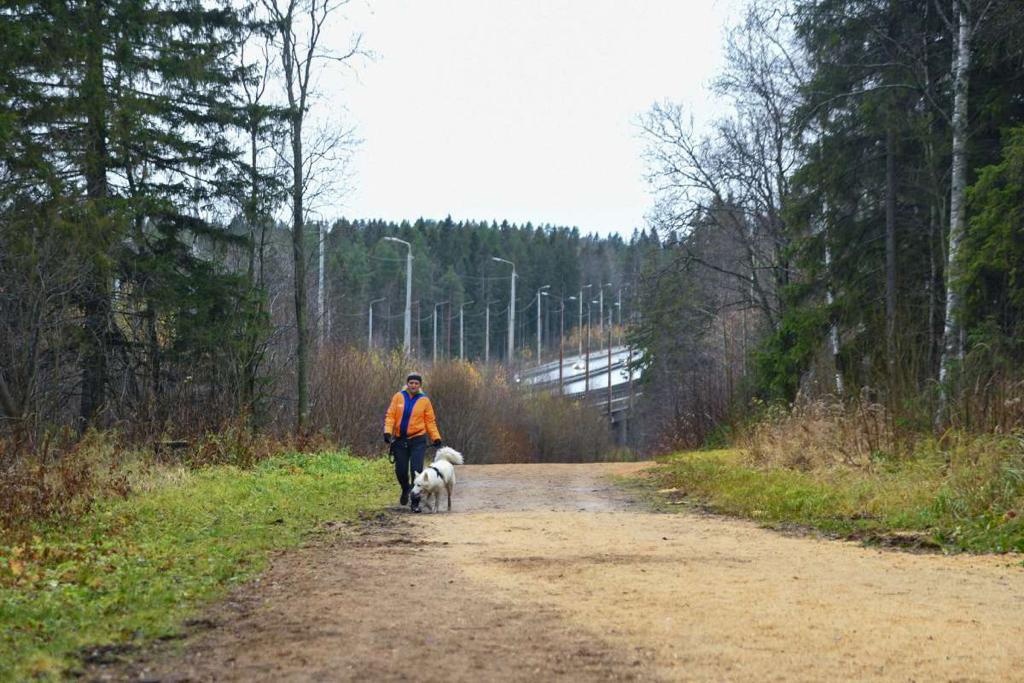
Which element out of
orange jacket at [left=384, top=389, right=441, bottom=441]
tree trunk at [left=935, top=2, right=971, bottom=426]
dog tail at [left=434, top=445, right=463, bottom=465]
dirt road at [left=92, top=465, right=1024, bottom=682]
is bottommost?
dirt road at [left=92, top=465, right=1024, bottom=682]

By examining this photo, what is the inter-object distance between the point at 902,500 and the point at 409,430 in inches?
280

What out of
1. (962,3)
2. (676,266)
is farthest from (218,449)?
(676,266)

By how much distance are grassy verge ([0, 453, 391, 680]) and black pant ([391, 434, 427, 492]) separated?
576mm

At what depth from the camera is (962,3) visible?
2188 centimetres

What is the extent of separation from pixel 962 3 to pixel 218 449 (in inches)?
631

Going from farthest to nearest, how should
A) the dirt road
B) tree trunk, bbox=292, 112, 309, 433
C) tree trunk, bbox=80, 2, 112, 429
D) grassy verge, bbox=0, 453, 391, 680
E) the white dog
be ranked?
tree trunk, bbox=292, 112, 309, 433, tree trunk, bbox=80, 2, 112, 429, the white dog, grassy verge, bbox=0, 453, 391, 680, the dirt road

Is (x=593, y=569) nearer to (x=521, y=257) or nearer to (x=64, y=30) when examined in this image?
(x=64, y=30)

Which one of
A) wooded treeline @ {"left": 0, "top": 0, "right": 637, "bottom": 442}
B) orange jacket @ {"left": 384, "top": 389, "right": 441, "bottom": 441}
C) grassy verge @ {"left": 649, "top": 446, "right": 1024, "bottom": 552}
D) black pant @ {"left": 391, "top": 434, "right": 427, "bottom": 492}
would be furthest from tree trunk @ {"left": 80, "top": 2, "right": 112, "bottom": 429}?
grassy verge @ {"left": 649, "top": 446, "right": 1024, "bottom": 552}

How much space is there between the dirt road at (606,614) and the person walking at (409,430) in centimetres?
457

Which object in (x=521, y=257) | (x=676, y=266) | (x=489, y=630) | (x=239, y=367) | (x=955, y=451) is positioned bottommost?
(x=489, y=630)

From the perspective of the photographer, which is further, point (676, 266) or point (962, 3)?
point (676, 266)

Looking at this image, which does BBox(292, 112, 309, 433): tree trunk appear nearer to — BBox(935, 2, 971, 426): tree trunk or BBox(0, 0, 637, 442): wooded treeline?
BBox(0, 0, 637, 442): wooded treeline

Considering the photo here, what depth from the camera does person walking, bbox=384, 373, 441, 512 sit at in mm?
18281

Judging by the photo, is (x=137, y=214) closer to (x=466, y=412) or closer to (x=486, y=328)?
(x=466, y=412)
